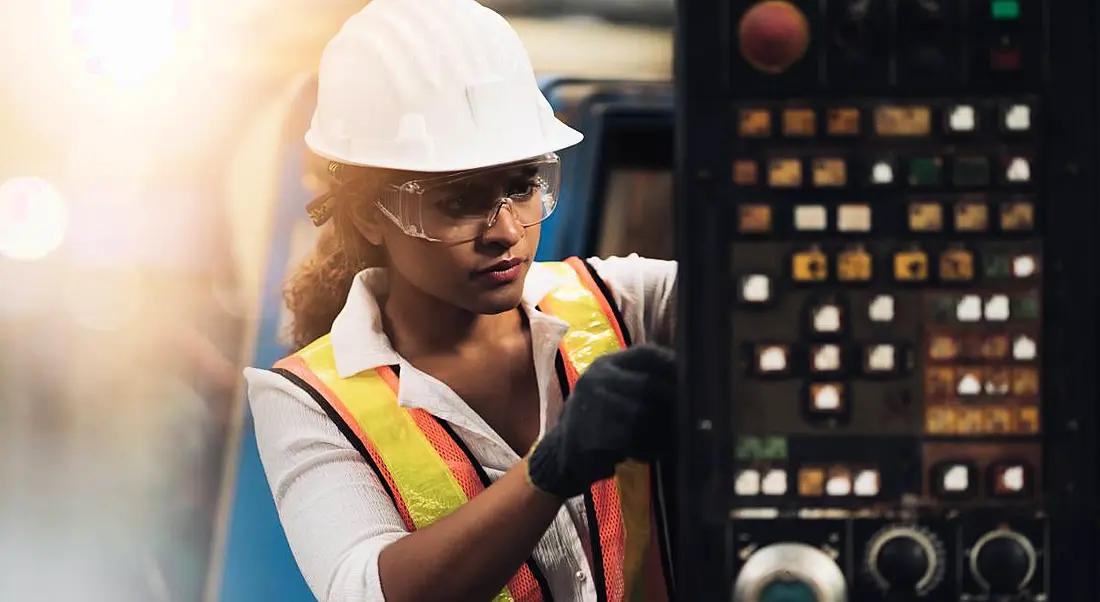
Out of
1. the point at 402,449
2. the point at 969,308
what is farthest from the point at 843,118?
the point at 402,449

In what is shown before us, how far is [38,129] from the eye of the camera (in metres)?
1.51

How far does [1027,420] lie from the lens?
607 millimetres

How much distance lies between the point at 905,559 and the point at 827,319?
0.13m

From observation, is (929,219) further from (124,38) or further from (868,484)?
(124,38)

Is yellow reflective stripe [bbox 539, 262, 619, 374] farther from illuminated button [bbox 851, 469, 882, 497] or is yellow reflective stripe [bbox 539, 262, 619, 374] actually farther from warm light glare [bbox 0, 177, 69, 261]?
warm light glare [bbox 0, 177, 69, 261]

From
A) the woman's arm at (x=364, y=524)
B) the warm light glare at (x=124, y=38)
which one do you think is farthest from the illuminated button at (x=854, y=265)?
the warm light glare at (x=124, y=38)

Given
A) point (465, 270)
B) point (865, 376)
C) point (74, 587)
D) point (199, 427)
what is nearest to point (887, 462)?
point (865, 376)

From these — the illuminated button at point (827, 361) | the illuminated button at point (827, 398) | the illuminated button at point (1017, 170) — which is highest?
the illuminated button at point (1017, 170)

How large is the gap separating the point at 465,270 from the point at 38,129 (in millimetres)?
820

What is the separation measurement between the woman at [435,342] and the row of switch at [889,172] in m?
0.30

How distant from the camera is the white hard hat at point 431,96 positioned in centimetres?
93

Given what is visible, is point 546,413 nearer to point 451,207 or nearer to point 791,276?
point 451,207

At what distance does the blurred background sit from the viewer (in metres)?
1.51

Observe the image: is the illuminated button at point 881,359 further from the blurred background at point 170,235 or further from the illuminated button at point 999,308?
the blurred background at point 170,235
